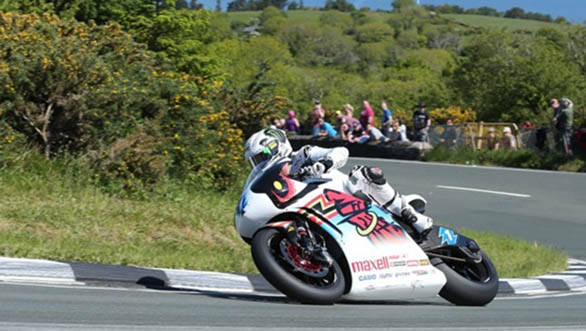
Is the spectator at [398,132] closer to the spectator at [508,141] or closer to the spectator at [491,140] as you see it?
the spectator at [491,140]

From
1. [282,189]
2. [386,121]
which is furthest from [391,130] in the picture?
[282,189]

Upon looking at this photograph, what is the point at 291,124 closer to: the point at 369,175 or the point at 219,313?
the point at 369,175

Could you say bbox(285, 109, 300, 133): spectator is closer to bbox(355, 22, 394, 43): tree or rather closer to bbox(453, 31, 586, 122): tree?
bbox(453, 31, 586, 122): tree

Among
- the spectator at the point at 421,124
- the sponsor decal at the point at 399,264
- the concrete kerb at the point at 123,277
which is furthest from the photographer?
the spectator at the point at 421,124

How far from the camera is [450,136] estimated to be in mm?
30172

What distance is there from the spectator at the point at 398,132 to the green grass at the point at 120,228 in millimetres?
17062

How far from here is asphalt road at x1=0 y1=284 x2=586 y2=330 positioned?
18.7 feet

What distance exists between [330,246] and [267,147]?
0.98m

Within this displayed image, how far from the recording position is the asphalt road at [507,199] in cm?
1648

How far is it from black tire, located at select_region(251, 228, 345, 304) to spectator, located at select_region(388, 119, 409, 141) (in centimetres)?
2411

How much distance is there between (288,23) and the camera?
19200 cm

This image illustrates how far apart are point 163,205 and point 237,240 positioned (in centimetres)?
147

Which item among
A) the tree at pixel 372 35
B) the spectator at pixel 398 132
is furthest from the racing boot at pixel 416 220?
the tree at pixel 372 35

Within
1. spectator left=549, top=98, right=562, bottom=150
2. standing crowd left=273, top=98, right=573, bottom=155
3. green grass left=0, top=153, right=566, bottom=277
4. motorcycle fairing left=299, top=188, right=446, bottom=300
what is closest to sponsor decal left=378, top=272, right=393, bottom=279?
motorcycle fairing left=299, top=188, right=446, bottom=300
